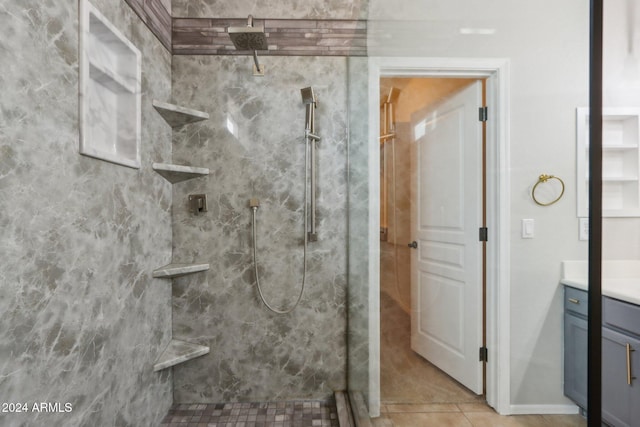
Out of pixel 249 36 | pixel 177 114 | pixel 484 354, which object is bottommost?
pixel 484 354

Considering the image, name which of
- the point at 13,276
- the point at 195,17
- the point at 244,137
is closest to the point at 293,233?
the point at 244,137

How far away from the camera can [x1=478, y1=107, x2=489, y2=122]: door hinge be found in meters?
0.77

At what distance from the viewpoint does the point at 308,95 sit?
6.17 ft

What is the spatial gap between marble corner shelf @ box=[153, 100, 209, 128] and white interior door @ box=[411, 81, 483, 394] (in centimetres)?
127

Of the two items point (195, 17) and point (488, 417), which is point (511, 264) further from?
point (195, 17)

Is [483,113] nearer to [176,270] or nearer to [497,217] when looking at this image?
[497,217]

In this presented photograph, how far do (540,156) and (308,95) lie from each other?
1.50 metres

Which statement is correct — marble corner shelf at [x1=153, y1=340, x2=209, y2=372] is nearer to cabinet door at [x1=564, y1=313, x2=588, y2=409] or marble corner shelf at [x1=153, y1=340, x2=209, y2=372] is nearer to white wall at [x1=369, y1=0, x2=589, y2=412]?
white wall at [x1=369, y1=0, x2=589, y2=412]

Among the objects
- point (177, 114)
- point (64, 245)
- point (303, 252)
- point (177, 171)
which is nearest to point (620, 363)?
point (64, 245)

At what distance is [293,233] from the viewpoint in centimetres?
201

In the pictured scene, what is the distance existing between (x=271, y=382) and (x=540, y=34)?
6.84 feet

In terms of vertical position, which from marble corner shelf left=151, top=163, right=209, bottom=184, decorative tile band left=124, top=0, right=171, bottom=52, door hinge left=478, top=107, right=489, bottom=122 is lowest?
marble corner shelf left=151, top=163, right=209, bottom=184

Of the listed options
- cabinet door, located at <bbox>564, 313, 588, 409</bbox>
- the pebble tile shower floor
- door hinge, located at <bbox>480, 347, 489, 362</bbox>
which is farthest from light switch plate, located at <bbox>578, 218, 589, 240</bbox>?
the pebble tile shower floor

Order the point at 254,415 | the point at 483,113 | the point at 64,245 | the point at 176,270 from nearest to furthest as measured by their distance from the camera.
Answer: the point at 483,113, the point at 64,245, the point at 176,270, the point at 254,415
